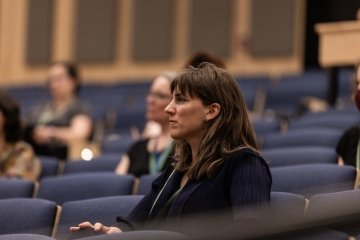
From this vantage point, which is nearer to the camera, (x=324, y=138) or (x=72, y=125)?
(x=324, y=138)

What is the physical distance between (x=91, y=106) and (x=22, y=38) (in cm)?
183

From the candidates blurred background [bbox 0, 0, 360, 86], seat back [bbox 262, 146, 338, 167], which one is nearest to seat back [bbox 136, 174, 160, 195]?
seat back [bbox 262, 146, 338, 167]

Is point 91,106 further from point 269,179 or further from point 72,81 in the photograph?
point 269,179

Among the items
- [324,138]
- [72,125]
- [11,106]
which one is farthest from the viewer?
[72,125]

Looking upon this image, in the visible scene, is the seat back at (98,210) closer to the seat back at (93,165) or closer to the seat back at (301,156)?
the seat back at (301,156)

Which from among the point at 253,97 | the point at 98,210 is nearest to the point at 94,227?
the point at 98,210

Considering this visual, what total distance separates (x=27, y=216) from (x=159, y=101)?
71 centimetres

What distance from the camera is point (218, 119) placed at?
1.47 m

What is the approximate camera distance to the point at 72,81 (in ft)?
11.0

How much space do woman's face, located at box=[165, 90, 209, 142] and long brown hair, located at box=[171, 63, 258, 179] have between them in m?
0.01

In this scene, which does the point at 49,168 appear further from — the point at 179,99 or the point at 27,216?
the point at 179,99

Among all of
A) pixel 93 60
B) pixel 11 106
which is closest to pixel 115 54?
pixel 93 60

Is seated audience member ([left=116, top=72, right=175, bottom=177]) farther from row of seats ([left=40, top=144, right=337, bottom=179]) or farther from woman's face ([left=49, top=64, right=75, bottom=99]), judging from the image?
woman's face ([left=49, top=64, right=75, bottom=99])

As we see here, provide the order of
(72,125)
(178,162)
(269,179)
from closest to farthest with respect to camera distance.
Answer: (269,179), (178,162), (72,125)
